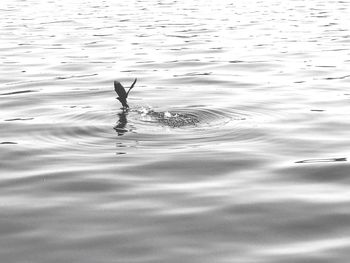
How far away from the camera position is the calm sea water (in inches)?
205

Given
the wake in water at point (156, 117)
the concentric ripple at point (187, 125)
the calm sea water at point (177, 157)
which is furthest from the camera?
the wake in water at point (156, 117)

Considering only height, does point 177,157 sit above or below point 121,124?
above

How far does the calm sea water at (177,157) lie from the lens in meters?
5.21

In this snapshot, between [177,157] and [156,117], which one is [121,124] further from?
[177,157]

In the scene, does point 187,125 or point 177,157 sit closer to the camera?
point 177,157

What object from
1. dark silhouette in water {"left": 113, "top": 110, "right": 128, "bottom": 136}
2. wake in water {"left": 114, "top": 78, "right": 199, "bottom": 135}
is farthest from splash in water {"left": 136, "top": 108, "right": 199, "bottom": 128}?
dark silhouette in water {"left": 113, "top": 110, "right": 128, "bottom": 136}

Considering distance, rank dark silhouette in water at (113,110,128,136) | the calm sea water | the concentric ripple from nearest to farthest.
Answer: the calm sea water, the concentric ripple, dark silhouette in water at (113,110,128,136)

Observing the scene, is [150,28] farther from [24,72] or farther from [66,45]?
[24,72]

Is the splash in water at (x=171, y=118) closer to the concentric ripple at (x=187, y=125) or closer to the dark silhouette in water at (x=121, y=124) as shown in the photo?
the concentric ripple at (x=187, y=125)

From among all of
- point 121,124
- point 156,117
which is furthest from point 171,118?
point 121,124

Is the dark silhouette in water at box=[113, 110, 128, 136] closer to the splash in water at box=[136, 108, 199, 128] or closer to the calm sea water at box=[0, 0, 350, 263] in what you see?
the calm sea water at box=[0, 0, 350, 263]

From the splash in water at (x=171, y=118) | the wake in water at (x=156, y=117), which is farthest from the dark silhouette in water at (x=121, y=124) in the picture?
the splash in water at (x=171, y=118)

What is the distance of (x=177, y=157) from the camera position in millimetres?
7457

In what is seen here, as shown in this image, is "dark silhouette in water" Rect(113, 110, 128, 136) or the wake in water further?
the wake in water
